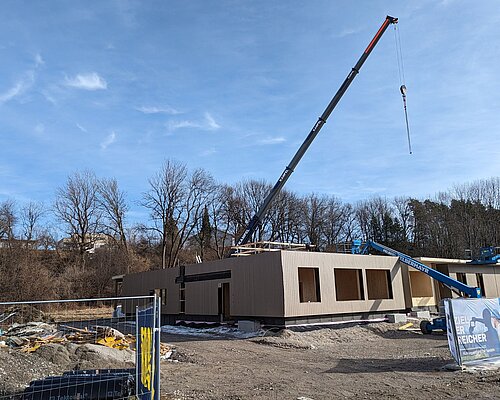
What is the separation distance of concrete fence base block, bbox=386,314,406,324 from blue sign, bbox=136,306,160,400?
60.4ft

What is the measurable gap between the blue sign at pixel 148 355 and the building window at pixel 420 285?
84.1ft

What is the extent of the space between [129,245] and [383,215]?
34.9m

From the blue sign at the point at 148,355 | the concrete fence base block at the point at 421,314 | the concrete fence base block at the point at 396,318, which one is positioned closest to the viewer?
the blue sign at the point at 148,355

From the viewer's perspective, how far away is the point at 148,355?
20.0 ft

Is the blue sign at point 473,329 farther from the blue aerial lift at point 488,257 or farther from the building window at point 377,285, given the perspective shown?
the blue aerial lift at point 488,257

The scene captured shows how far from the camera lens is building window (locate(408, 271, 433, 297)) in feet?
93.2

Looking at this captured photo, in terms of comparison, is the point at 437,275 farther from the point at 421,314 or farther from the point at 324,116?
the point at 324,116

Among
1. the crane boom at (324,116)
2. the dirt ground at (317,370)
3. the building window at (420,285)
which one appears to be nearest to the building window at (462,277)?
the building window at (420,285)

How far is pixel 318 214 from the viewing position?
192ft

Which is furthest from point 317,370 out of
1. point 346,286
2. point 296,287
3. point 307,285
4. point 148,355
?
point 346,286

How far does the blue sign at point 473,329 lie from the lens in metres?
9.85

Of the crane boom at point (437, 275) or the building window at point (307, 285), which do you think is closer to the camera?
the crane boom at point (437, 275)

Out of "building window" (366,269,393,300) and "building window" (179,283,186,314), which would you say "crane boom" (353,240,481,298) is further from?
"building window" (179,283,186,314)

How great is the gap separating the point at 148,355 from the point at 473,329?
8.19 m
